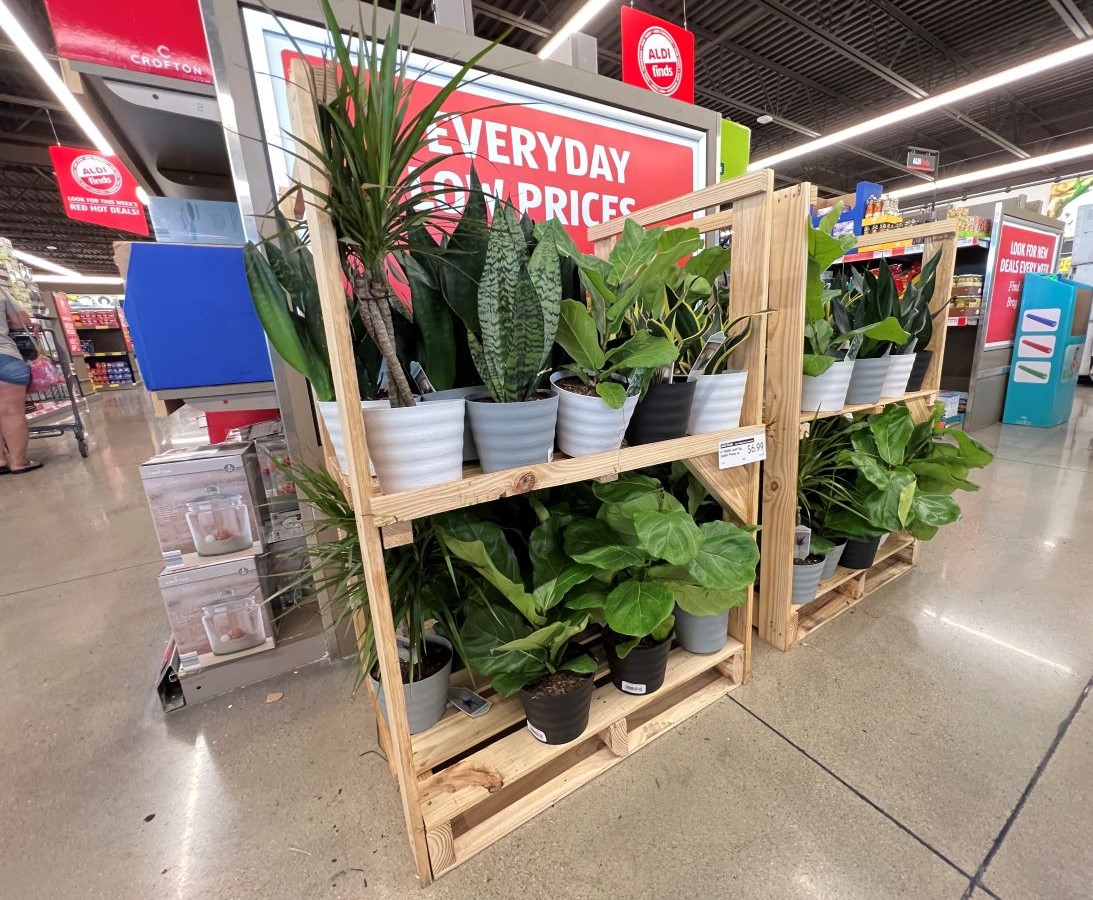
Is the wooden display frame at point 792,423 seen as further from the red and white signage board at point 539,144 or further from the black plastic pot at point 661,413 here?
the red and white signage board at point 539,144

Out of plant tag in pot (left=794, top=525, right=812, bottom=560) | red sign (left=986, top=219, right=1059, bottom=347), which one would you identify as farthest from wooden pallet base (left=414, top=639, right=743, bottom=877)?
red sign (left=986, top=219, right=1059, bottom=347)

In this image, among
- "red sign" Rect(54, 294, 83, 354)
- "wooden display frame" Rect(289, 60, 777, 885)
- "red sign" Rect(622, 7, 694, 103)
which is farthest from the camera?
"red sign" Rect(54, 294, 83, 354)

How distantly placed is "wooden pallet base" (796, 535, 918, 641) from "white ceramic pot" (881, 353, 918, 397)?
615 mm

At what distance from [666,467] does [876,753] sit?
31.6 inches

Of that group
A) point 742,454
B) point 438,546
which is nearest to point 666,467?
point 742,454

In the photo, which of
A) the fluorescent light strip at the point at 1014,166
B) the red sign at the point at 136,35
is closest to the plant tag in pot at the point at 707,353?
the red sign at the point at 136,35

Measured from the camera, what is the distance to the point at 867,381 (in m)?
1.47

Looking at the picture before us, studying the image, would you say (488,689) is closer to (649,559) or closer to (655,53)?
(649,559)

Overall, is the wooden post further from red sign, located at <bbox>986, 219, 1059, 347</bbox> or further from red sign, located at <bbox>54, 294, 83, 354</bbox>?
red sign, located at <bbox>54, 294, 83, 354</bbox>

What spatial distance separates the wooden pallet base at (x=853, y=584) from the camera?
154cm

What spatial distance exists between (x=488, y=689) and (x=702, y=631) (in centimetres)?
56

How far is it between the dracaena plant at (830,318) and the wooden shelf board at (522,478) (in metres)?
0.48

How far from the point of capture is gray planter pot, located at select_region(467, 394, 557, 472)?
0.76 meters

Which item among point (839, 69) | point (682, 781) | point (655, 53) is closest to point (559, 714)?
point (682, 781)
